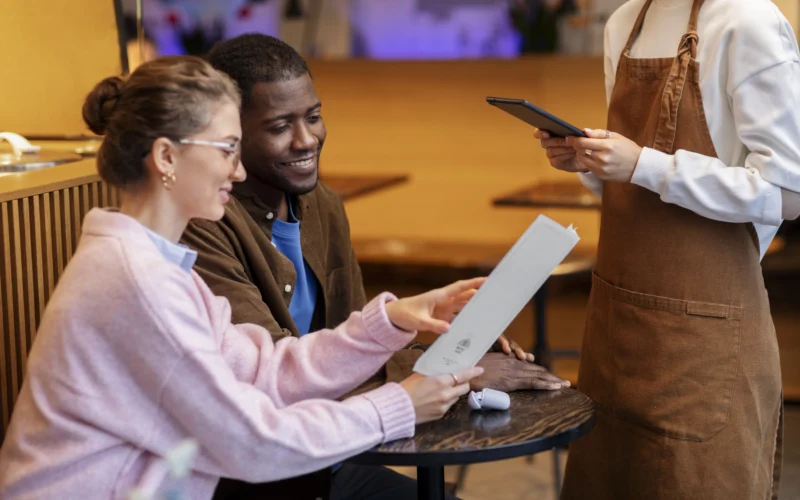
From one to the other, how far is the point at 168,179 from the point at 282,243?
71cm

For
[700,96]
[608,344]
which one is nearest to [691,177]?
[700,96]

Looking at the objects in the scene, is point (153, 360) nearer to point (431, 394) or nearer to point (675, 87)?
point (431, 394)

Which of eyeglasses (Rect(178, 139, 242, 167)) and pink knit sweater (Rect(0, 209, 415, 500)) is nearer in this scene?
pink knit sweater (Rect(0, 209, 415, 500))

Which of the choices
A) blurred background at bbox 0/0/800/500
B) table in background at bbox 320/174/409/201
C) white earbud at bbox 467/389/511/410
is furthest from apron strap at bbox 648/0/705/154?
table in background at bbox 320/174/409/201

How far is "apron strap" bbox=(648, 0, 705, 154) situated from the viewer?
1.94 m

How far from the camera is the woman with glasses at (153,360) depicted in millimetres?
1384

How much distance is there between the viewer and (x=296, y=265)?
2184mm

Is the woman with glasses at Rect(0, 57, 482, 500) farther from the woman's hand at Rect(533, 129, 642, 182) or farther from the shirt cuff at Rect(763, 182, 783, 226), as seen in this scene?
the shirt cuff at Rect(763, 182, 783, 226)

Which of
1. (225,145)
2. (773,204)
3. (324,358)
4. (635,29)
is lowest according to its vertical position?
(324,358)

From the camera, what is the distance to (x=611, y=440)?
2.12 m

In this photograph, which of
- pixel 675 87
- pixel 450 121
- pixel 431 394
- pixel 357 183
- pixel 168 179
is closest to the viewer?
pixel 168 179

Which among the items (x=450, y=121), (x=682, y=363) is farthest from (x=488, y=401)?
(x=450, y=121)

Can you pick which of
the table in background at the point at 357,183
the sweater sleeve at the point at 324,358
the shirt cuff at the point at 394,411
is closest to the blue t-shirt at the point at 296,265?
the sweater sleeve at the point at 324,358

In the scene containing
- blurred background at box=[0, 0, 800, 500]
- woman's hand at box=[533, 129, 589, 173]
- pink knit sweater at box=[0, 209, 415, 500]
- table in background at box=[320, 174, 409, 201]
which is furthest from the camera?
blurred background at box=[0, 0, 800, 500]
